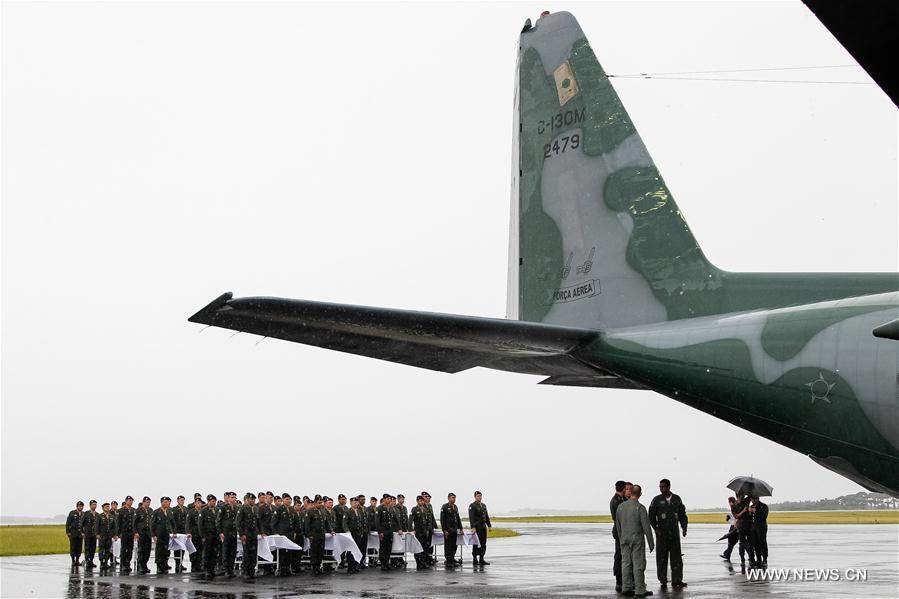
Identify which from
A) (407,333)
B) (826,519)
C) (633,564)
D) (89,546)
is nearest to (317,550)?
(89,546)

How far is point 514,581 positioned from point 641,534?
2.77 metres

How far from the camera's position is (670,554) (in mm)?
12508

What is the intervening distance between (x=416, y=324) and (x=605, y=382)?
3244 millimetres

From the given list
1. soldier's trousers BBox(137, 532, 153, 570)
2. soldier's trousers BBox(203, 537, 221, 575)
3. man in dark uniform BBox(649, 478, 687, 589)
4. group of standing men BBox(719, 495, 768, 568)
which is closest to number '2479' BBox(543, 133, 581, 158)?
man in dark uniform BBox(649, 478, 687, 589)

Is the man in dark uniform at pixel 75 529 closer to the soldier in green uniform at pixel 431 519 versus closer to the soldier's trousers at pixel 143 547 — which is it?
the soldier's trousers at pixel 143 547

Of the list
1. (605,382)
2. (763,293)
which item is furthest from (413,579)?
(763,293)

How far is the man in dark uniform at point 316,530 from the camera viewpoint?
54.0 feet

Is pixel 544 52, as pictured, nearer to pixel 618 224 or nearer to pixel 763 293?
pixel 618 224

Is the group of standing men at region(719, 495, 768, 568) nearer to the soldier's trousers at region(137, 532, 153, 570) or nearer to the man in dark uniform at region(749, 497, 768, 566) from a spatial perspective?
the man in dark uniform at region(749, 497, 768, 566)

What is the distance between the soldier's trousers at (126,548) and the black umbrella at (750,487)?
12307 millimetres

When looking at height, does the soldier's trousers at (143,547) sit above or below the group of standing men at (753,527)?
below

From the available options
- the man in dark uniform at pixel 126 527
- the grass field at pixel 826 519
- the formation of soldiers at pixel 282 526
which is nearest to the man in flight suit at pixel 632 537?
the formation of soldiers at pixel 282 526

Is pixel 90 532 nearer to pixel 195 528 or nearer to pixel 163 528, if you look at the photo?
pixel 163 528

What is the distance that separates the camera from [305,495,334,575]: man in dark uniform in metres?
16.5
